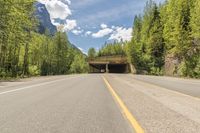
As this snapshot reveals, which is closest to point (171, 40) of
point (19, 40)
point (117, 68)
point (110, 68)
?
point (19, 40)

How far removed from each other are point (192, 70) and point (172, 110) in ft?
133

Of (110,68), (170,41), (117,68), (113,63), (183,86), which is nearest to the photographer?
(183,86)

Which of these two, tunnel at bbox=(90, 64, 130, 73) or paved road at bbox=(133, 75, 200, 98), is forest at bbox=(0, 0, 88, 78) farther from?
tunnel at bbox=(90, 64, 130, 73)

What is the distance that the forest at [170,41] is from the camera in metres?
52.3

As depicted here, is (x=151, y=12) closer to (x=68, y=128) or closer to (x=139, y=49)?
(x=139, y=49)

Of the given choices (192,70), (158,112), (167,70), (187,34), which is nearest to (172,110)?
(158,112)

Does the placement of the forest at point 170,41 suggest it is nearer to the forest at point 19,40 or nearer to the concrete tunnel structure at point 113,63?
the concrete tunnel structure at point 113,63

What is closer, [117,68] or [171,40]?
[171,40]

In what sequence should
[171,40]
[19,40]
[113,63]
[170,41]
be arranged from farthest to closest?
[113,63] < [170,41] < [171,40] < [19,40]

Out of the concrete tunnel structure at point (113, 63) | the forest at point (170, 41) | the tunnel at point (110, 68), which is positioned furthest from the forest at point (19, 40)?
the tunnel at point (110, 68)

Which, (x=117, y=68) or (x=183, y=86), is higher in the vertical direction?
(x=117, y=68)

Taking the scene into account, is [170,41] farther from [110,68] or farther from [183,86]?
[110,68]

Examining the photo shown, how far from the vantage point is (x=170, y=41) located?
6309 centimetres

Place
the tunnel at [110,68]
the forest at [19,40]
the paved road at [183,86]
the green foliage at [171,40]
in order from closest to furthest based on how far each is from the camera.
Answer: the paved road at [183,86] < the forest at [19,40] < the green foliage at [171,40] < the tunnel at [110,68]
